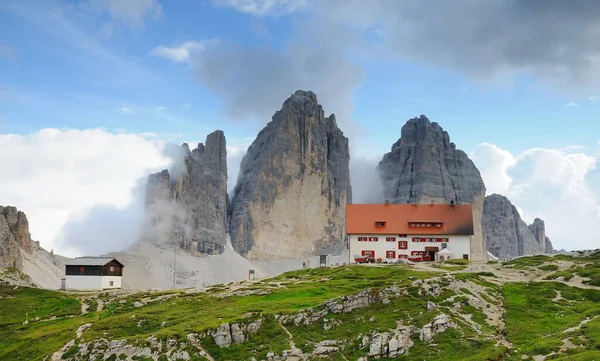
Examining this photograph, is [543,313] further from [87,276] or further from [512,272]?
[87,276]

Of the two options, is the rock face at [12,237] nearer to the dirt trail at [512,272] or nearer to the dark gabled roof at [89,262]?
the dark gabled roof at [89,262]

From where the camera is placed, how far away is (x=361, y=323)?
64.6 metres

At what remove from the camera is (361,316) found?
217 ft

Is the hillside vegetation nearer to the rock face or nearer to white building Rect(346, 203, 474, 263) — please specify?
white building Rect(346, 203, 474, 263)

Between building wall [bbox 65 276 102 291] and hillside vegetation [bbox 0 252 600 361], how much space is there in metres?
35.4

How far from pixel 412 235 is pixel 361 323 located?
5630 centimetres

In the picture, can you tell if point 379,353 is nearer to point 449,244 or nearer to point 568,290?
point 568,290

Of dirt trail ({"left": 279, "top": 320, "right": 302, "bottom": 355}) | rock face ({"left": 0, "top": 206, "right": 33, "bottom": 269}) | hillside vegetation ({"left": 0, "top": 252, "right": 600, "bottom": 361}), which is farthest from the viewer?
rock face ({"left": 0, "top": 206, "right": 33, "bottom": 269})

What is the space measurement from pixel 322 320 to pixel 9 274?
103785 mm

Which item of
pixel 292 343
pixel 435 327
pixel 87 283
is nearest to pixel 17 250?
pixel 87 283

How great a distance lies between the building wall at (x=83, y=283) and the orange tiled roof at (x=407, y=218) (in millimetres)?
51533

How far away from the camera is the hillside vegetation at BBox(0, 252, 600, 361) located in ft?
187

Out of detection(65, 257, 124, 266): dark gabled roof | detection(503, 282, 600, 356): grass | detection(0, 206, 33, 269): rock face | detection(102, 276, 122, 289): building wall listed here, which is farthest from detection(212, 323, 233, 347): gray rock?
detection(0, 206, 33, 269): rock face

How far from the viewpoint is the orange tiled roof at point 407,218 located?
4680 inches
